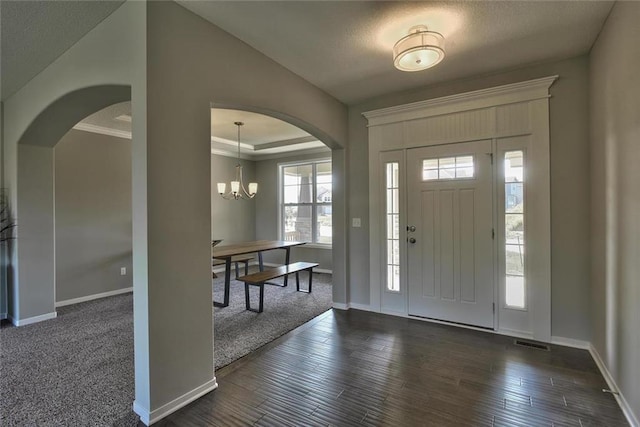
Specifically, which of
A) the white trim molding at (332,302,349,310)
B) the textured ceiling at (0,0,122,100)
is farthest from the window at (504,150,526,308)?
the textured ceiling at (0,0,122,100)

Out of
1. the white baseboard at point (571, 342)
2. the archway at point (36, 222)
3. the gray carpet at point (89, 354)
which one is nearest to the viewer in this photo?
the gray carpet at point (89, 354)

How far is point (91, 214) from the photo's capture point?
448 cm

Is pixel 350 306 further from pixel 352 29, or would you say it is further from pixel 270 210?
pixel 270 210

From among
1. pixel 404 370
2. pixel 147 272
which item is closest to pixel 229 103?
pixel 147 272

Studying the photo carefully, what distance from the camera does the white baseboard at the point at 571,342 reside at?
275cm

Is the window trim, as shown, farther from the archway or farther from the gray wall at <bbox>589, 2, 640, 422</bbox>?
the gray wall at <bbox>589, 2, 640, 422</bbox>

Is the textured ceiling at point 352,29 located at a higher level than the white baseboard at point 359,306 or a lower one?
higher

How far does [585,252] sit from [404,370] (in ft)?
6.54

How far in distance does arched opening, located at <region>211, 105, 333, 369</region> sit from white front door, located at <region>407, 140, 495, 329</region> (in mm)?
1472

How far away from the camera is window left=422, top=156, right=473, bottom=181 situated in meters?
3.26

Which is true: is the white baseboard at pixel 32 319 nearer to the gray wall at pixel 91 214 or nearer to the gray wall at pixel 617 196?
the gray wall at pixel 91 214

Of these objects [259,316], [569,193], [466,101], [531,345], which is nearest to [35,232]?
[259,316]

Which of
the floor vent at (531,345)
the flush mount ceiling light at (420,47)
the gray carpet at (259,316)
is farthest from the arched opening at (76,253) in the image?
the floor vent at (531,345)

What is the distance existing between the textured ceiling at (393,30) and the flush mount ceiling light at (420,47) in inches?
2.8
